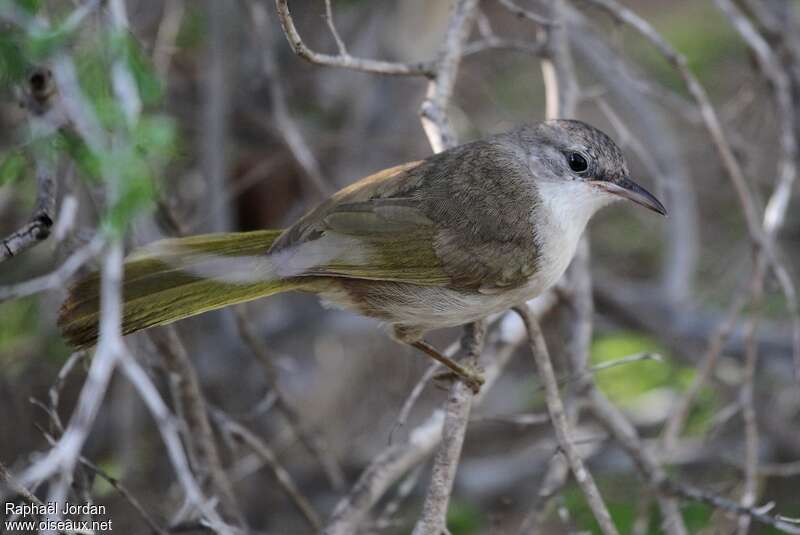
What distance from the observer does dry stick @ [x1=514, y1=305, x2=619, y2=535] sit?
294 centimetres

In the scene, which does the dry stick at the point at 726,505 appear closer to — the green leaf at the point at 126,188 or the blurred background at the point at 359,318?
the blurred background at the point at 359,318

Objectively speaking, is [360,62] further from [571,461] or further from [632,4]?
[632,4]

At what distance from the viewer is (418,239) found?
3.47 metres

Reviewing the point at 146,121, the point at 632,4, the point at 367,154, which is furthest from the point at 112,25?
the point at 632,4

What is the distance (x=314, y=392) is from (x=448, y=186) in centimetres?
285

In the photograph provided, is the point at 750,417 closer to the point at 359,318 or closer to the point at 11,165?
the point at 359,318

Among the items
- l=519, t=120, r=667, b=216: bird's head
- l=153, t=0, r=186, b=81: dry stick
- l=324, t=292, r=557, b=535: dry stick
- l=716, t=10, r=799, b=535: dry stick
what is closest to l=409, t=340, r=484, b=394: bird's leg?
l=324, t=292, r=557, b=535: dry stick

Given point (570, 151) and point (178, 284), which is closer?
point (178, 284)

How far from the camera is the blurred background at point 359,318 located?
15.4 feet

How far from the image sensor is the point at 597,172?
3602 millimetres

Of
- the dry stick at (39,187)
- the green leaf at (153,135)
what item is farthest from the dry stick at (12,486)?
the green leaf at (153,135)

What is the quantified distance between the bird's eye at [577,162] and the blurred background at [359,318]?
52 centimetres

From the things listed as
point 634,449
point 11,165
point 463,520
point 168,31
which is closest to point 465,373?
point 634,449

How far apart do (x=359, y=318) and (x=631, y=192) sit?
248 centimetres
